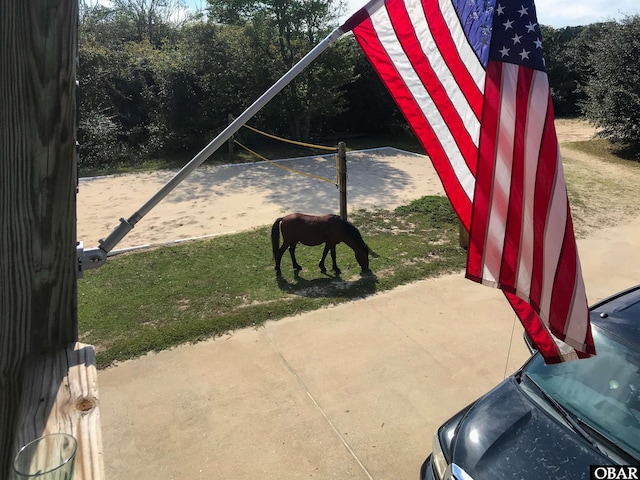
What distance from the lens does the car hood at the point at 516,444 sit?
2471 mm

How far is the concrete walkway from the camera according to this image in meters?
3.66

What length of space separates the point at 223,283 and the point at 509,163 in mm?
4902

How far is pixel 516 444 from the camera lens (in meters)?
2.65

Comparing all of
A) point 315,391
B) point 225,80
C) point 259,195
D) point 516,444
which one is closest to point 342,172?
point 259,195

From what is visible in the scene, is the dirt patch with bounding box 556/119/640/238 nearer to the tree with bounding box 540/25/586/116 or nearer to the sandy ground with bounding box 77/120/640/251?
the sandy ground with bounding box 77/120/640/251

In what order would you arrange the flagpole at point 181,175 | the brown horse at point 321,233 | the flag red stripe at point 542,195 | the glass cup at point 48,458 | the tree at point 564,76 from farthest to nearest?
1. the tree at point 564,76
2. the brown horse at point 321,233
3. the flag red stripe at point 542,195
4. the flagpole at point 181,175
5. the glass cup at point 48,458

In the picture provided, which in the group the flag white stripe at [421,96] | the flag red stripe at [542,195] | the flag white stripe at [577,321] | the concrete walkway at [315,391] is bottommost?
the concrete walkway at [315,391]

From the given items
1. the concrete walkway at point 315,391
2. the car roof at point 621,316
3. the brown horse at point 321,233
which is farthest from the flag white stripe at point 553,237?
the brown horse at point 321,233

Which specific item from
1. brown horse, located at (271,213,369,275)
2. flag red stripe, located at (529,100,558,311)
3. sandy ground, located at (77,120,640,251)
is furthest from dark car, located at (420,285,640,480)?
sandy ground, located at (77,120,640,251)

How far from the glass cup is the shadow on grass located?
523 centimetres

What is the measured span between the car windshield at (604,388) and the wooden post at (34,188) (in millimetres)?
2668

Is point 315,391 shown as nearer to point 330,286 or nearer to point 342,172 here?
point 330,286

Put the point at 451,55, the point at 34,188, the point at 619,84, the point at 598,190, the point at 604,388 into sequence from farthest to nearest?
1. the point at 619,84
2. the point at 598,190
3. the point at 604,388
4. the point at 451,55
5. the point at 34,188

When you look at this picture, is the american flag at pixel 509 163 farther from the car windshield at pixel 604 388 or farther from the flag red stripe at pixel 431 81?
the car windshield at pixel 604 388
